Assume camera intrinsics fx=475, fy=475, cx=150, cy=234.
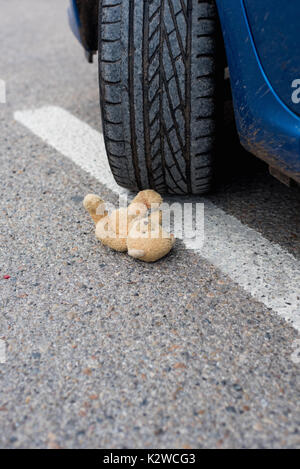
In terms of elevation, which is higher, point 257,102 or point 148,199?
point 257,102

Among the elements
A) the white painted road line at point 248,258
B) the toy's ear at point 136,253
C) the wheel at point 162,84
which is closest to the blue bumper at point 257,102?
the wheel at point 162,84

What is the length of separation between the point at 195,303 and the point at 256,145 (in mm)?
564

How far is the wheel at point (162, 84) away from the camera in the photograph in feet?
5.44

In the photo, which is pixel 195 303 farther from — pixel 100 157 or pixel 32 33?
pixel 32 33

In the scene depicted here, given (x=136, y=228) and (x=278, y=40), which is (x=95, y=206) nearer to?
(x=136, y=228)

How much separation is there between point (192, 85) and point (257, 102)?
0.30 m

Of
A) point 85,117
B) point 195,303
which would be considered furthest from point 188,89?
point 85,117

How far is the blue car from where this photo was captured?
4.57 ft

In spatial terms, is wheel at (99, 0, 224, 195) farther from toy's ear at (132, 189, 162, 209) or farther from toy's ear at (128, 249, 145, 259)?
toy's ear at (128, 249, 145, 259)

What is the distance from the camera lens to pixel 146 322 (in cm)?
150

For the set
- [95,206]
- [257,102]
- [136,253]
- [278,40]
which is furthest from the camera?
[95,206]

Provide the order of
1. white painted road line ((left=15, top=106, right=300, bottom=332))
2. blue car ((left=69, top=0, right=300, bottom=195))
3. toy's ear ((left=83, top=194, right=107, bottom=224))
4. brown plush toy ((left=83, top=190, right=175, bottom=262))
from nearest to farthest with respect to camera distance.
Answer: blue car ((left=69, top=0, right=300, bottom=195))
white painted road line ((left=15, top=106, right=300, bottom=332))
brown plush toy ((left=83, top=190, right=175, bottom=262))
toy's ear ((left=83, top=194, right=107, bottom=224))

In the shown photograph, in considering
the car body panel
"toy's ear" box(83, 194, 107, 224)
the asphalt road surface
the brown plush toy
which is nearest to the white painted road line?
the asphalt road surface

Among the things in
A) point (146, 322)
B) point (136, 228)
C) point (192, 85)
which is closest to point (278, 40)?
point (192, 85)
